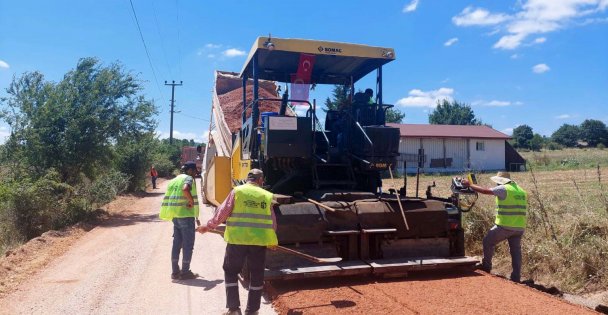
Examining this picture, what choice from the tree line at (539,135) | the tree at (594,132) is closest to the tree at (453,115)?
the tree line at (539,135)

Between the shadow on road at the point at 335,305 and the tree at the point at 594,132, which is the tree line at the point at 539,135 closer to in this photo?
the tree at the point at 594,132

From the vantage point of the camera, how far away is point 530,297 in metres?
4.83

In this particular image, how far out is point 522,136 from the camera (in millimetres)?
71188

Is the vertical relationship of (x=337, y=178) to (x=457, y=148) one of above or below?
below

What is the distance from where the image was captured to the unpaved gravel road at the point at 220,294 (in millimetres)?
4609

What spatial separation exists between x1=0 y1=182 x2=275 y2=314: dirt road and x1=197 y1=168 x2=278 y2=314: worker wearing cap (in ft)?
1.33

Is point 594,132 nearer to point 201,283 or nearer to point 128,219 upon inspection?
point 128,219

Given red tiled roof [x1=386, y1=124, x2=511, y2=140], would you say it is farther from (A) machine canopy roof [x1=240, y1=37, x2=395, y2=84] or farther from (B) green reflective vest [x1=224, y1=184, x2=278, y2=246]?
(B) green reflective vest [x1=224, y1=184, x2=278, y2=246]

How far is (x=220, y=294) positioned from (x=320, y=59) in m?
3.90

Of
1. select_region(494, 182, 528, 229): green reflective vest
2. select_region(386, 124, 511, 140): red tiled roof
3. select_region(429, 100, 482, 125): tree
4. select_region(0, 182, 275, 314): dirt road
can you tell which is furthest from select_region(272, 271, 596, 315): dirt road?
select_region(429, 100, 482, 125): tree

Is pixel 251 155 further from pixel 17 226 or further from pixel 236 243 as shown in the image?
pixel 17 226

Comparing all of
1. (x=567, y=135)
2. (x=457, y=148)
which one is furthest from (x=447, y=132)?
(x=567, y=135)

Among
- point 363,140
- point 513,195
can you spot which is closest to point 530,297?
point 513,195

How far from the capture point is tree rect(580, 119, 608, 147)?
73250 mm
